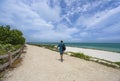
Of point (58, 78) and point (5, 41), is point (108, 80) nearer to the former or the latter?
point (58, 78)

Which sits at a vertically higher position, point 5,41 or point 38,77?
point 5,41

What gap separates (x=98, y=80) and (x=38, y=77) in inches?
142

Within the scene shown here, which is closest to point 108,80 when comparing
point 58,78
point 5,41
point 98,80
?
point 98,80

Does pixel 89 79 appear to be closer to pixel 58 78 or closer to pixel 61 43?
pixel 58 78

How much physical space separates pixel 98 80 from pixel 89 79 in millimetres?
529

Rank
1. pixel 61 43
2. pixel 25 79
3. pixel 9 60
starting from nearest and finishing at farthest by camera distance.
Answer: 1. pixel 25 79
2. pixel 9 60
3. pixel 61 43

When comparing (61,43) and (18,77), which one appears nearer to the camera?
(18,77)

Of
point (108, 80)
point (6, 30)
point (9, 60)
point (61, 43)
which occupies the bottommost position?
point (108, 80)

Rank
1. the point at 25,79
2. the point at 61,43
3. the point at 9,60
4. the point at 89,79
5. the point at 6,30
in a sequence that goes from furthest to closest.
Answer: the point at 6,30
the point at 61,43
the point at 9,60
the point at 89,79
the point at 25,79

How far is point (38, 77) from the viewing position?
26.5 ft

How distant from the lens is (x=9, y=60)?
33.8 ft

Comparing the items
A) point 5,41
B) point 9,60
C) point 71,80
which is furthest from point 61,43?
point 5,41

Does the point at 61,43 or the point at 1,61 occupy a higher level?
the point at 61,43

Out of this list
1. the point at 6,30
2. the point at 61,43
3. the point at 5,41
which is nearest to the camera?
the point at 61,43
